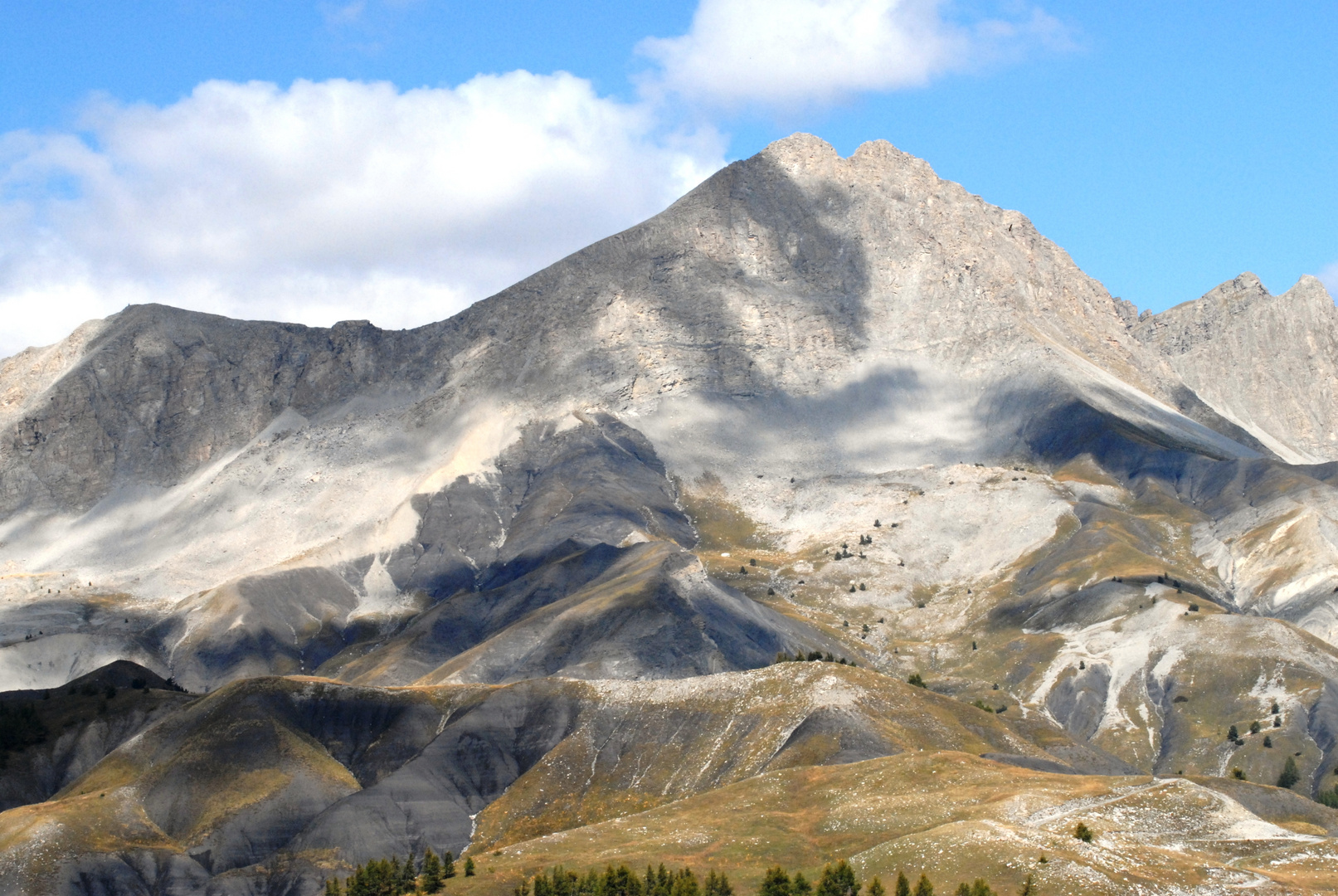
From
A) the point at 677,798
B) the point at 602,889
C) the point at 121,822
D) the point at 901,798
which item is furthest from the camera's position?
the point at 121,822

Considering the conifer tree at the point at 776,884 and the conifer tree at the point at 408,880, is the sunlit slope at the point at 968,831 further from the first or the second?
the conifer tree at the point at 408,880

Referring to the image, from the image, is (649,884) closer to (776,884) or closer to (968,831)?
(776,884)

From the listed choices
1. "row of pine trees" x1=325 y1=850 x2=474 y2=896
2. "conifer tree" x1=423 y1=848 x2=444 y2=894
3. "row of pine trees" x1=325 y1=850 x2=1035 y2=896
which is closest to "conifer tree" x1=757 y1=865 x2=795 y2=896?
"row of pine trees" x1=325 y1=850 x2=1035 y2=896

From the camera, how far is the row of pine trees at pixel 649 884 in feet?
391

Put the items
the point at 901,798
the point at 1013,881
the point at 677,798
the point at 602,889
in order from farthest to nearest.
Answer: the point at 677,798 < the point at 901,798 < the point at 602,889 < the point at 1013,881

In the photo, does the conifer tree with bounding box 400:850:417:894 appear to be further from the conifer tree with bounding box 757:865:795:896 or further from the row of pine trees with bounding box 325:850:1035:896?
the conifer tree with bounding box 757:865:795:896

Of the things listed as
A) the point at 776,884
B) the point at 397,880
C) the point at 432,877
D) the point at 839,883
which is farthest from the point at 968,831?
the point at 397,880

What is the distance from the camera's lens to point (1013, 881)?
388ft

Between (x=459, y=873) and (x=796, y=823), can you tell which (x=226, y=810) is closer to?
(x=459, y=873)

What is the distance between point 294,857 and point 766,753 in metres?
58.4

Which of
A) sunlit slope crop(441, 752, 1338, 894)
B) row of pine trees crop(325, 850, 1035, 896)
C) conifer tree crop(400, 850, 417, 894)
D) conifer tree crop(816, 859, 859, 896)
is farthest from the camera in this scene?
conifer tree crop(400, 850, 417, 894)

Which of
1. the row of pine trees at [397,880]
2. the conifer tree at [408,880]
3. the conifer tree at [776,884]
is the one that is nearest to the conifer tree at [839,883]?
the conifer tree at [776,884]

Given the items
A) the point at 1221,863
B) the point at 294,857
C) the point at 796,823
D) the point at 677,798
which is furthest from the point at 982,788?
the point at 294,857

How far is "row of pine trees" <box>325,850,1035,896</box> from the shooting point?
119 meters
